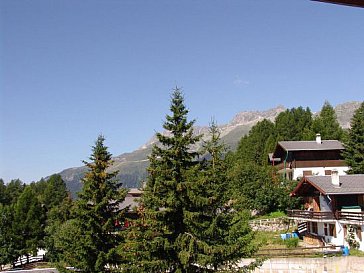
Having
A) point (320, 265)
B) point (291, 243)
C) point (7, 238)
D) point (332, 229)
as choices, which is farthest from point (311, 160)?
point (7, 238)

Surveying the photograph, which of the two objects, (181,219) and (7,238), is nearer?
(181,219)

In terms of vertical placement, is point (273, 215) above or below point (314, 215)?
below

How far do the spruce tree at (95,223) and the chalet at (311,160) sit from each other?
3547cm

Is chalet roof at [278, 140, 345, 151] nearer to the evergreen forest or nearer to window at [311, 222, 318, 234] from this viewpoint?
window at [311, 222, 318, 234]

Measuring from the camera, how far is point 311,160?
2052 inches

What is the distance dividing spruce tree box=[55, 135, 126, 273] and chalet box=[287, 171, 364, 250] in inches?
737

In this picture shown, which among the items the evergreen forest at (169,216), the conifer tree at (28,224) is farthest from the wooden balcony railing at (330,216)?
the conifer tree at (28,224)

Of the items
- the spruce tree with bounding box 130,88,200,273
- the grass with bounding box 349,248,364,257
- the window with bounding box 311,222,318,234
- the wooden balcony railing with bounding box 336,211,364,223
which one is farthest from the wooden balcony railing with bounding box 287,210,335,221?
the spruce tree with bounding box 130,88,200,273

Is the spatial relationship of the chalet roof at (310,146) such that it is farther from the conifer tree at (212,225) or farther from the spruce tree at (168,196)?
the spruce tree at (168,196)

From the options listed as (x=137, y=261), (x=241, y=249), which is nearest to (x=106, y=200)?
(x=137, y=261)

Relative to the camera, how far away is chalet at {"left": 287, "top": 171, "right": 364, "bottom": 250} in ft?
97.9

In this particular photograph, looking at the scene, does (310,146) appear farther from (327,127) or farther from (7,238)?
(7,238)

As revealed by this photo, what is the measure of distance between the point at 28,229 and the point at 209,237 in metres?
31.4

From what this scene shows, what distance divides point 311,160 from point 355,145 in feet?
18.9
